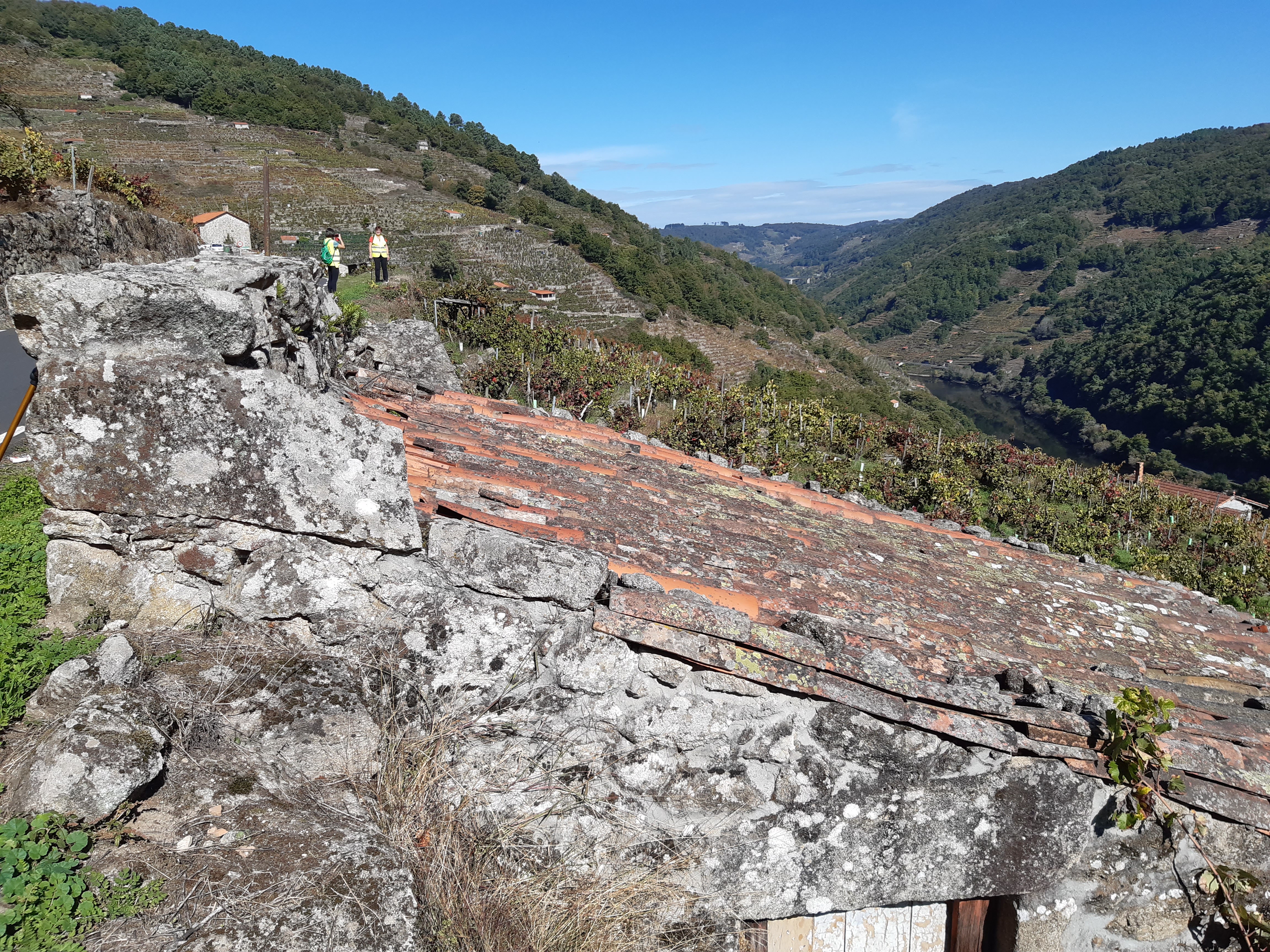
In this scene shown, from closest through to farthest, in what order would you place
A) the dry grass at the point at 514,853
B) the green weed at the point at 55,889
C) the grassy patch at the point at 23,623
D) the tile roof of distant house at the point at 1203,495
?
the green weed at the point at 55,889, the dry grass at the point at 514,853, the grassy patch at the point at 23,623, the tile roof of distant house at the point at 1203,495

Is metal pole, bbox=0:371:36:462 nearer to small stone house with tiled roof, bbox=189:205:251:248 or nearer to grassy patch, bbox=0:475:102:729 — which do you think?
grassy patch, bbox=0:475:102:729

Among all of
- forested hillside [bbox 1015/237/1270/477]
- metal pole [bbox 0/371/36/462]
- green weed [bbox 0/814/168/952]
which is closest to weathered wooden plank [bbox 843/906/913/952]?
green weed [bbox 0/814/168/952]

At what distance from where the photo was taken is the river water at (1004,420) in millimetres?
68812

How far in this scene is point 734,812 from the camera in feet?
10.4

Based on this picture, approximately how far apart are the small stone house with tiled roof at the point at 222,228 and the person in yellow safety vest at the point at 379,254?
6.30m

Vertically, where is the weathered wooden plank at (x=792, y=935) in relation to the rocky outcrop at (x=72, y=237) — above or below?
below

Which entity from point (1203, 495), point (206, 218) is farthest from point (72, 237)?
point (1203, 495)

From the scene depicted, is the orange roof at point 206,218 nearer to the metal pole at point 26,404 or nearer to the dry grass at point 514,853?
the metal pole at point 26,404

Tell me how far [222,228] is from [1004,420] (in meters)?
83.9

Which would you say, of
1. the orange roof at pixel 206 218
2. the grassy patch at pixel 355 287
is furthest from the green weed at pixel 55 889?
the orange roof at pixel 206 218

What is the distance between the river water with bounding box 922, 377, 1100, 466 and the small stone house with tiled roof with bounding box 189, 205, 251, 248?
2169 inches

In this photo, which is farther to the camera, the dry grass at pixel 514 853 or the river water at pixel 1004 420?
the river water at pixel 1004 420

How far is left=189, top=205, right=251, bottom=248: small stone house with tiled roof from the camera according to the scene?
2631 centimetres

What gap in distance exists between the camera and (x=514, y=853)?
10.0 ft
